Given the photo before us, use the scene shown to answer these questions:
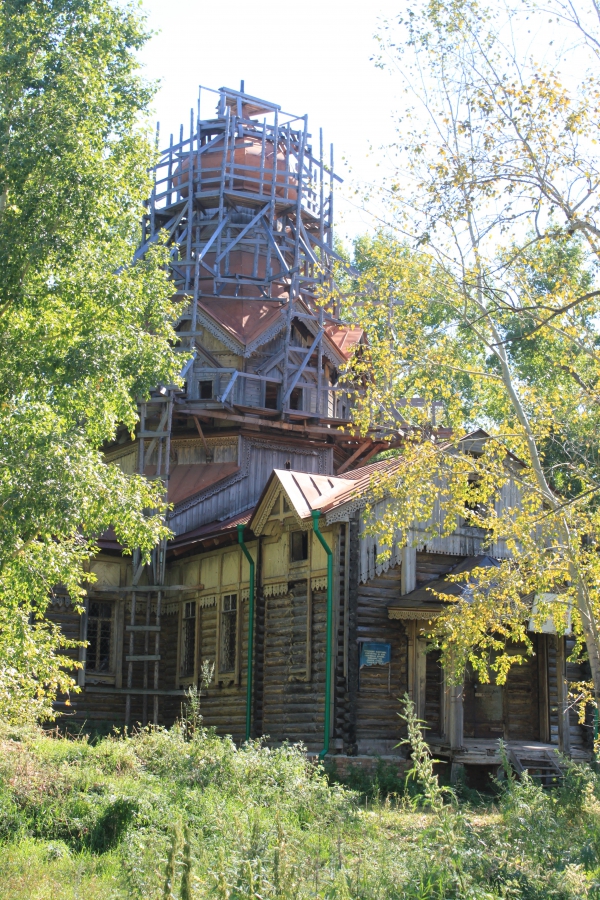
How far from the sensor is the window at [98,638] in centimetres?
2630

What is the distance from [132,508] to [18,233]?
4.51 metres

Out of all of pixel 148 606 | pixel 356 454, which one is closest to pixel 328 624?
pixel 148 606

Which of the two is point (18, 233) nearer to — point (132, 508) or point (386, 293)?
point (132, 508)

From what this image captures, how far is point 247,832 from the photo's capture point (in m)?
10.3

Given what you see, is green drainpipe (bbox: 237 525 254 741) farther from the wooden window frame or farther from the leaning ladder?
the wooden window frame

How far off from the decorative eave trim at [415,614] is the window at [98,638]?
9553mm

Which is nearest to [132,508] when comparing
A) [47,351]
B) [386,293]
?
[47,351]

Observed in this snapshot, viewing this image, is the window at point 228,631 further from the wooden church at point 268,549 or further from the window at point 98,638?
the window at point 98,638

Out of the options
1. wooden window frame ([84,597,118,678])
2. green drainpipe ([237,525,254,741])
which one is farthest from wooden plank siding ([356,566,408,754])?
wooden window frame ([84,597,118,678])

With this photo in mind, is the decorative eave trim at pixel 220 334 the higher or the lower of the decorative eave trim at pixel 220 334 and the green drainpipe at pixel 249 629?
the higher

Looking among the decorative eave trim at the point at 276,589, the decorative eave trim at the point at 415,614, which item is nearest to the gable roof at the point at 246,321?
the decorative eave trim at the point at 276,589

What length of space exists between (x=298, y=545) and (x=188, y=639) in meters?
5.91

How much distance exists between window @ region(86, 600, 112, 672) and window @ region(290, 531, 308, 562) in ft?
23.6

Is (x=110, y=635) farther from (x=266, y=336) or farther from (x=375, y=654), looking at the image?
(x=266, y=336)
